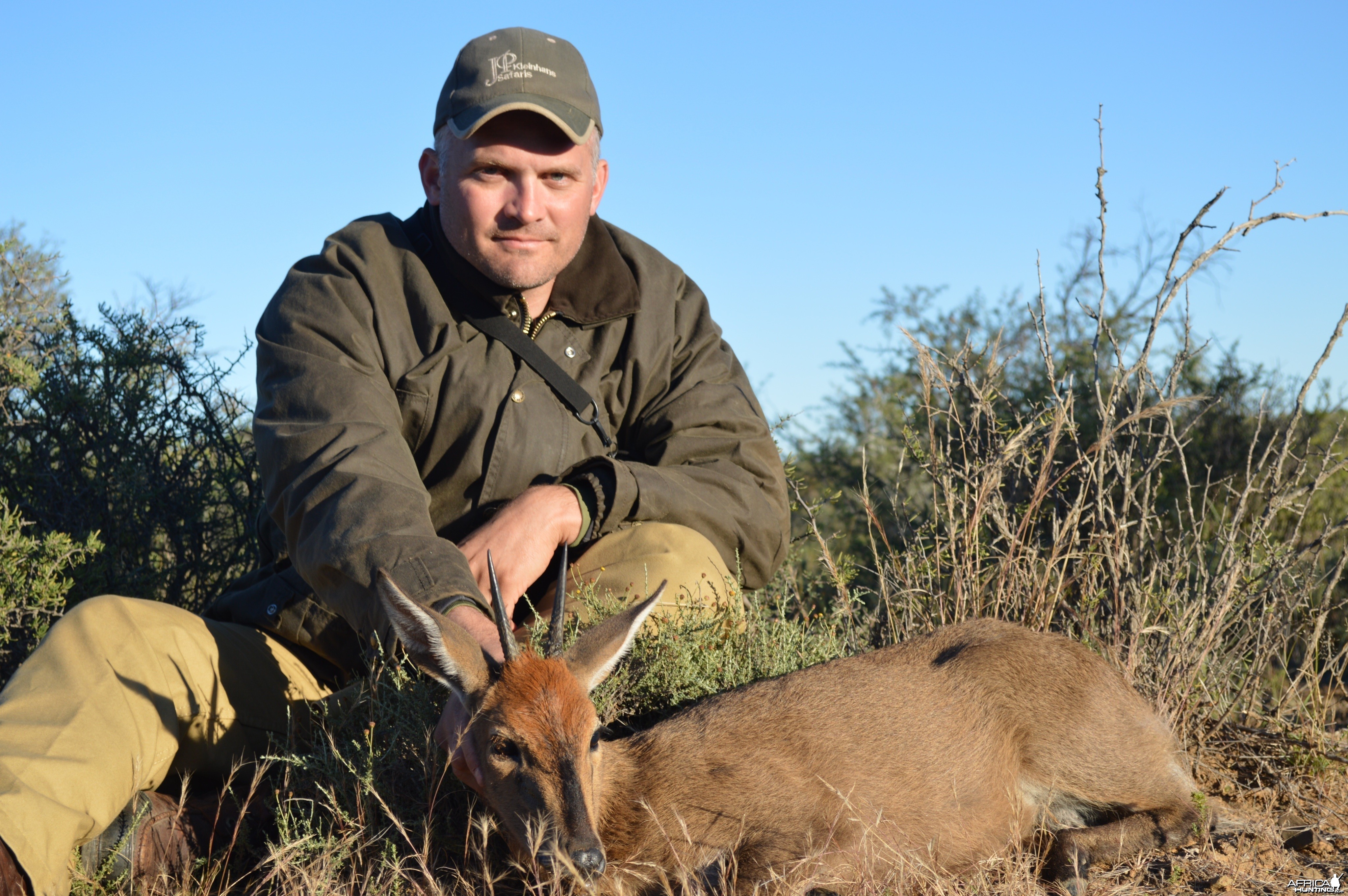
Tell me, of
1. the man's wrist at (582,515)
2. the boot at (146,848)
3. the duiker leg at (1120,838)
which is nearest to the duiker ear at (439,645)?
the man's wrist at (582,515)

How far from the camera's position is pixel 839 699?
4.17m

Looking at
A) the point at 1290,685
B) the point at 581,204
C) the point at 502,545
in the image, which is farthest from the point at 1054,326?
the point at 502,545

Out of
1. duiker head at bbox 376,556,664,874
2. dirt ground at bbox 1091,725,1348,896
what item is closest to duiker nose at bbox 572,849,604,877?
duiker head at bbox 376,556,664,874

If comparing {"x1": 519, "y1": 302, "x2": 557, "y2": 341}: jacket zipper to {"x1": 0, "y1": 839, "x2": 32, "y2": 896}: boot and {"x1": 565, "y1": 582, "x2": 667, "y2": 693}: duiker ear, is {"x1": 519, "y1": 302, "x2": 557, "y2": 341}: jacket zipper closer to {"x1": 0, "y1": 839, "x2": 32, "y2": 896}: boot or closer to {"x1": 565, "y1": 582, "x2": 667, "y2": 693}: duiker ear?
{"x1": 565, "y1": 582, "x2": 667, "y2": 693}: duiker ear

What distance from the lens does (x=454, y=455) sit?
485 cm

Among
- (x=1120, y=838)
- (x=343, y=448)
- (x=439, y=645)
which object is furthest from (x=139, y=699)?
(x=1120, y=838)

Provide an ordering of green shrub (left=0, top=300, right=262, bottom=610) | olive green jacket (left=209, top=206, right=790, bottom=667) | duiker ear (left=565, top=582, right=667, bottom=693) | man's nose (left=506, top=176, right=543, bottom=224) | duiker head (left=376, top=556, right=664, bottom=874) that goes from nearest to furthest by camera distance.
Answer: duiker head (left=376, top=556, right=664, bottom=874)
duiker ear (left=565, top=582, right=667, bottom=693)
olive green jacket (left=209, top=206, right=790, bottom=667)
man's nose (left=506, top=176, right=543, bottom=224)
green shrub (left=0, top=300, right=262, bottom=610)

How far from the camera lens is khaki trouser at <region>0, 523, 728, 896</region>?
138 inches

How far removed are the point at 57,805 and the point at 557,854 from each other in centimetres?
158

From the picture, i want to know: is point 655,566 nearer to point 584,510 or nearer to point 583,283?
point 584,510

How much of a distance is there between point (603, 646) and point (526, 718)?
1.24 feet

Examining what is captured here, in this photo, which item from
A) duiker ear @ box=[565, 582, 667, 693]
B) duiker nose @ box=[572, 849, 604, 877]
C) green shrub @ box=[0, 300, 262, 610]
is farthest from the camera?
green shrub @ box=[0, 300, 262, 610]

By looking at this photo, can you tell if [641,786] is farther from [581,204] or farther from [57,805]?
[581,204]

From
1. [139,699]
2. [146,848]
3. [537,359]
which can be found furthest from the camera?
[537,359]
